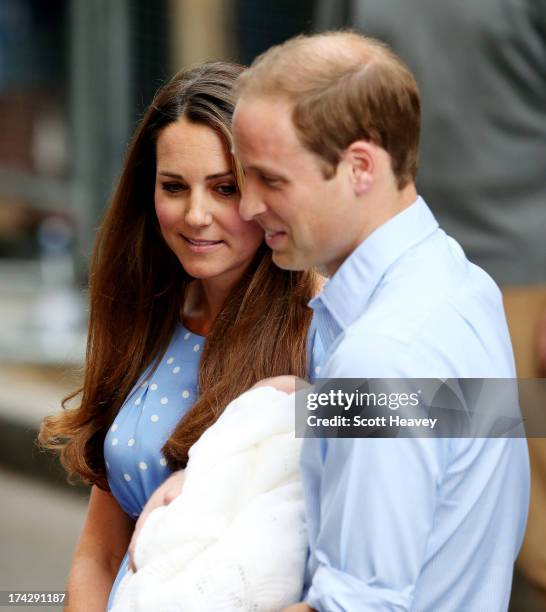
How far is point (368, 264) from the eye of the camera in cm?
142

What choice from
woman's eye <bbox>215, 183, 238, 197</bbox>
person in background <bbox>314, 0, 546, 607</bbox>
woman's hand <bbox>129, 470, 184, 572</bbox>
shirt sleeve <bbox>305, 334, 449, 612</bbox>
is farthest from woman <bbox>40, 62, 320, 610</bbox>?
person in background <bbox>314, 0, 546, 607</bbox>

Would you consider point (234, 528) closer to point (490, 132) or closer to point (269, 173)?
point (269, 173)

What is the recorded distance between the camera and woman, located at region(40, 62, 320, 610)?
190 cm

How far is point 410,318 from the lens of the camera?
1.34 metres

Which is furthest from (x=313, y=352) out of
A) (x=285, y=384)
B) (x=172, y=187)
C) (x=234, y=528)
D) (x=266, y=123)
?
(x=266, y=123)

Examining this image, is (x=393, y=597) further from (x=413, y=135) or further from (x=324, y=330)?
(x=413, y=135)

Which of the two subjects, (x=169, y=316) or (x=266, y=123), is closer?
(x=266, y=123)

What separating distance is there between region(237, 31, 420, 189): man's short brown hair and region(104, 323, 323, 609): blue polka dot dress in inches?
21.2

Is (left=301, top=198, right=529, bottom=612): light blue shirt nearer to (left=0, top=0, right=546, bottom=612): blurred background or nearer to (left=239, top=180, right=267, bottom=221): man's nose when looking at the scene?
(left=239, top=180, right=267, bottom=221): man's nose

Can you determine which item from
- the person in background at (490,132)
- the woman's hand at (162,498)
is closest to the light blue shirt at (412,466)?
the woman's hand at (162,498)

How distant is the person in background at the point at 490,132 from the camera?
7.95ft

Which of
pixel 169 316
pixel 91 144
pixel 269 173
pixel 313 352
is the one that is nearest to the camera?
pixel 269 173

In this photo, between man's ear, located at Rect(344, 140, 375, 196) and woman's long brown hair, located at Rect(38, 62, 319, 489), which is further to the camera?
woman's long brown hair, located at Rect(38, 62, 319, 489)

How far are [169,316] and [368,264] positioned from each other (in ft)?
2.43
